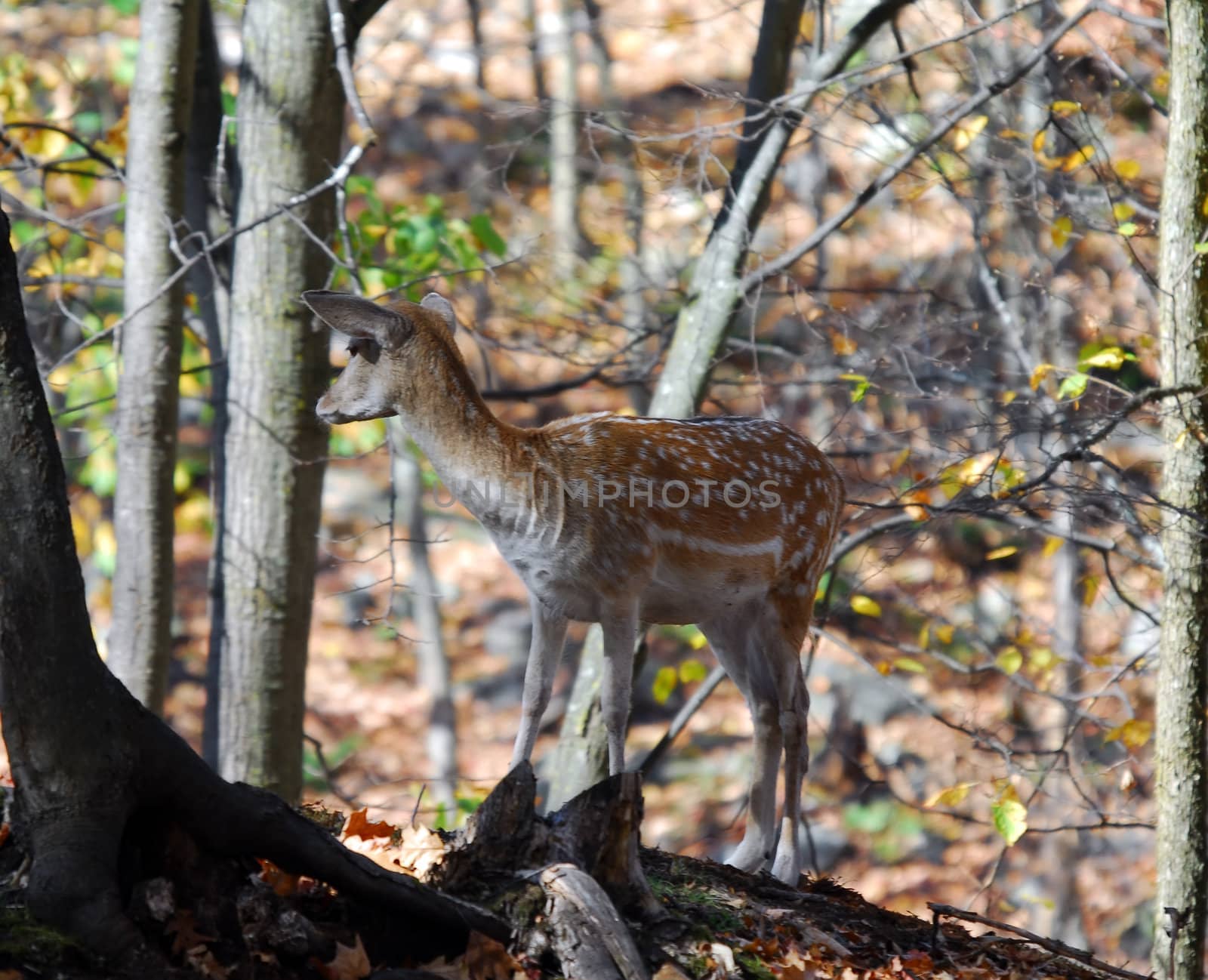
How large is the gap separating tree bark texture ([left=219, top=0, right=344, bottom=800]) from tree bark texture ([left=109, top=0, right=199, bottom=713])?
370 millimetres

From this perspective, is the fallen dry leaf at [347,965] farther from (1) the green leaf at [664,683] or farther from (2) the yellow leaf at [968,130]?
(2) the yellow leaf at [968,130]

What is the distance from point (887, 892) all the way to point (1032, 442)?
4.60 meters

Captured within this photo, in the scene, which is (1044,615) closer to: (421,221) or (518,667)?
(518,667)

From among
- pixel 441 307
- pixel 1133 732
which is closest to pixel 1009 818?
pixel 1133 732

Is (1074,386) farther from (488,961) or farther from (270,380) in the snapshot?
(270,380)

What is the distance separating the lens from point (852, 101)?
7.49m

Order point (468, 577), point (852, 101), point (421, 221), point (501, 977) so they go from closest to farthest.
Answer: point (501, 977) → point (852, 101) → point (421, 221) → point (468, 577)

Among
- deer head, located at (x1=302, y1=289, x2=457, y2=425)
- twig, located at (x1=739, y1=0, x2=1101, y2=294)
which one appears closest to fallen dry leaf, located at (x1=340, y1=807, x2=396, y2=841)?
deer head, located at (x1=302, y1=289, x2=457, y2=425)

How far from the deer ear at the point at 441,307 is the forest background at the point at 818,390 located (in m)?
0.22

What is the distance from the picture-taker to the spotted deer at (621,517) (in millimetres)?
5242

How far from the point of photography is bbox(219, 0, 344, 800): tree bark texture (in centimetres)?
687

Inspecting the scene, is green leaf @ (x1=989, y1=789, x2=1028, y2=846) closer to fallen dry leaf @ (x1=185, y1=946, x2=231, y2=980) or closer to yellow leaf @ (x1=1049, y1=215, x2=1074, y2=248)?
yellow leaf @ (x1=1049, y1=215, x2=1074, y2=248)

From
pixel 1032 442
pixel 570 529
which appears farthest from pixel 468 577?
pixel 570 529

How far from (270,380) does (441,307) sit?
1.59 meters
